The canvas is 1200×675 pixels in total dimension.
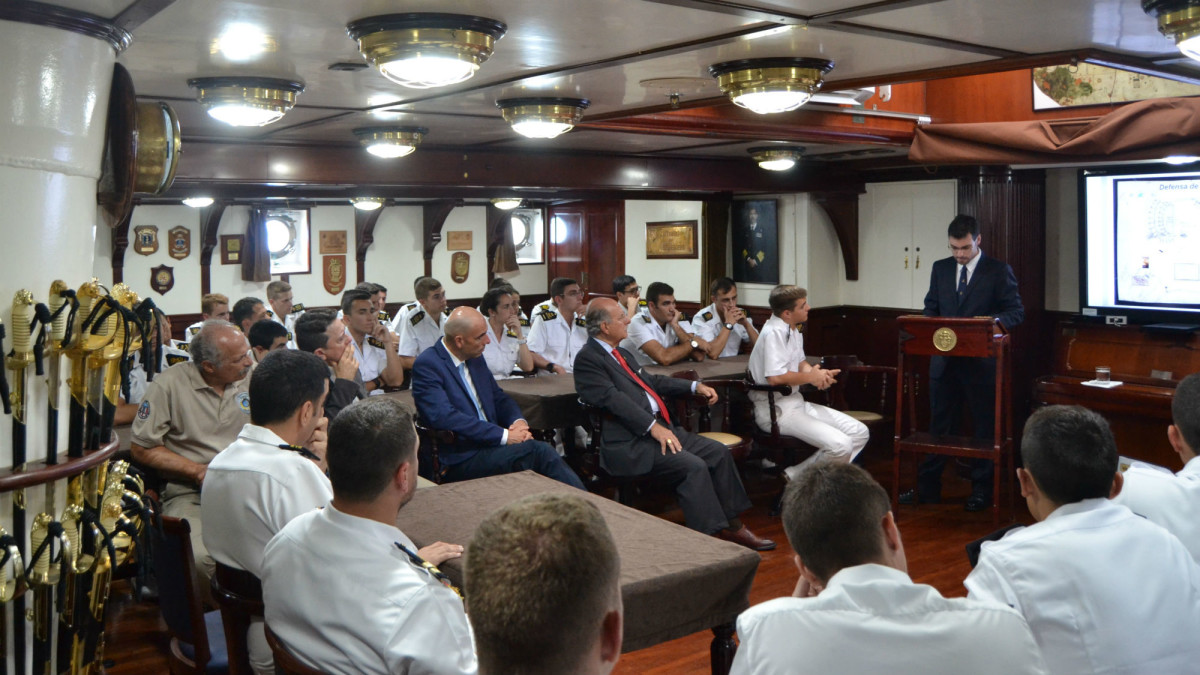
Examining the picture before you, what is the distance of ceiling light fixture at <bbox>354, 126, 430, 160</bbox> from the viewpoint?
5172 mm

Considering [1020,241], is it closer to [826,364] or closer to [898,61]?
[826,364]

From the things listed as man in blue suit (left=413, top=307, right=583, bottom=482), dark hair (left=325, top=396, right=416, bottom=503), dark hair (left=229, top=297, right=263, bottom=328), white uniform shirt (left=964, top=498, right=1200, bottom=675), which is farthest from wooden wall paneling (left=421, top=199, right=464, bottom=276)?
white uniform shirt (left=964, top=498, right=1200, bottom=675)

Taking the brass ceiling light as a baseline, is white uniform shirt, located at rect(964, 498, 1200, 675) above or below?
below

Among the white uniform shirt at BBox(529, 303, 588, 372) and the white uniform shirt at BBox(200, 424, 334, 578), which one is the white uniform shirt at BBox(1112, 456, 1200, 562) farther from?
the white uniform shirt at BBox(529, 303, 588, 372)

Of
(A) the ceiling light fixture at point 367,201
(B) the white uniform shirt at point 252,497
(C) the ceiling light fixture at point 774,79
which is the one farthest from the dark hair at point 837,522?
(A) the ceiling light fixture at point 367,201

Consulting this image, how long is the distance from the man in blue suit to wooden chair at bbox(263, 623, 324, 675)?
265 centimetres

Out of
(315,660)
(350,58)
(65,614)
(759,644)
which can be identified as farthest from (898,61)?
(65,614)

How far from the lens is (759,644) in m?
1.68

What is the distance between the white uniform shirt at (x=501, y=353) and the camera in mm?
7066

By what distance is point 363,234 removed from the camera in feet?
41.0

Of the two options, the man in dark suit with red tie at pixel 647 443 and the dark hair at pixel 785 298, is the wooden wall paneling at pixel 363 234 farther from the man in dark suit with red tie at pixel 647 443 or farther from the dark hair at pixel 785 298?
the man in dark suit with red tie at pixel 647 443

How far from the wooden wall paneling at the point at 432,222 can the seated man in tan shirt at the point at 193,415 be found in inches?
342

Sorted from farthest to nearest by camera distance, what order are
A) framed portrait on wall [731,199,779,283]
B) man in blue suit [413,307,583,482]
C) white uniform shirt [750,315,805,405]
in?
framed portrait on wall [731,199,779,283]
white uniform shirt [750,315,805,405]
man in blue suit [413,307,583,482]

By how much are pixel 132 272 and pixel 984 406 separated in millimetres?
9132
